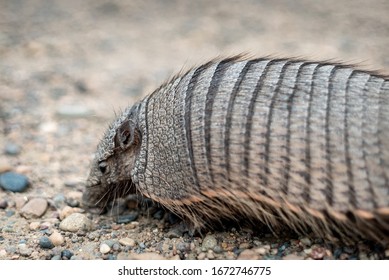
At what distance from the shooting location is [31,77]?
8.23m

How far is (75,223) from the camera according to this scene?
4578 millimetres

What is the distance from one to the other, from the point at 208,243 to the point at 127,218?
99 cm

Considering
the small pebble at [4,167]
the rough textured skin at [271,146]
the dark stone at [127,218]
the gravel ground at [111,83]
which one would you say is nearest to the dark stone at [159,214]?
the gravel ground at [111,83]

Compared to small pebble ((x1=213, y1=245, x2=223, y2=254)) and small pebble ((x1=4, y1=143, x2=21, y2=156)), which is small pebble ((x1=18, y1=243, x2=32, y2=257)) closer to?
small pebble ((x1=213, y1=245, x2=223, y2=254))

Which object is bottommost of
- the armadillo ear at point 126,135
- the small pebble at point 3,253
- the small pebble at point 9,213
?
the small pebble at point 9,213

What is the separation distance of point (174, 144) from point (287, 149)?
948 mm

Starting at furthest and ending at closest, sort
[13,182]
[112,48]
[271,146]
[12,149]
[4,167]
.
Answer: [112,48], [12,149], [4,167], [13,182], [271,146]

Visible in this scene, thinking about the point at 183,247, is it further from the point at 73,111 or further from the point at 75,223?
the point at 73,111

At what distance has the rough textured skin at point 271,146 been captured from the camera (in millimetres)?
3496

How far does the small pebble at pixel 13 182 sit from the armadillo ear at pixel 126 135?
133cm

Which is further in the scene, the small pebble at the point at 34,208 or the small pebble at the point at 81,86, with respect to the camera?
the small pebble at the point at 81,86

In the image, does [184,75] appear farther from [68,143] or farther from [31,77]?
[31,77]

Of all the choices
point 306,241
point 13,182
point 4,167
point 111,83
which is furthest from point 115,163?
point 111,83

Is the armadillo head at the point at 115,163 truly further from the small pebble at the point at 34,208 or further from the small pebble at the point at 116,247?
the small pebble at the point at 116,247
